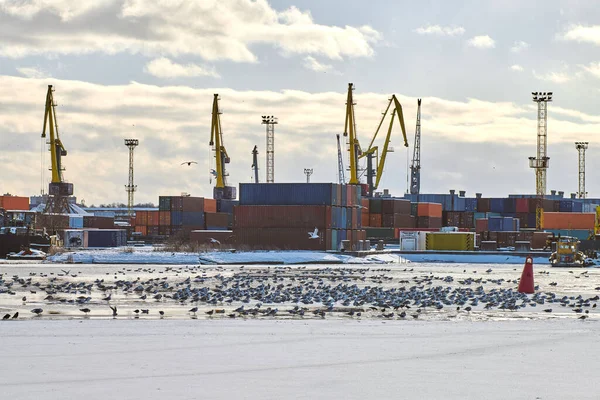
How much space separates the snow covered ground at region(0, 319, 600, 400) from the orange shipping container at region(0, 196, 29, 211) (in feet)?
373

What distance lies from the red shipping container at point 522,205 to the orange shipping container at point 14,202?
75616 mm

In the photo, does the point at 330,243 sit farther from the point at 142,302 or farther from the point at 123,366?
the point at 123,366

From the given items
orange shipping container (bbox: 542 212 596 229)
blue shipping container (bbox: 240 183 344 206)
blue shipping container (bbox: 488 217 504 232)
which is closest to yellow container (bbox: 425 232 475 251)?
blue shipping container (bbox: 240 183 344 206)

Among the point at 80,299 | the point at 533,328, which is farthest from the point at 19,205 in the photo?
the point at 533,328

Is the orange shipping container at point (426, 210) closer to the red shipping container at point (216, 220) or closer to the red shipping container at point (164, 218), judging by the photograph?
the red shipping container at point (216, 220)

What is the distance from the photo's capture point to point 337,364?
45.2ft

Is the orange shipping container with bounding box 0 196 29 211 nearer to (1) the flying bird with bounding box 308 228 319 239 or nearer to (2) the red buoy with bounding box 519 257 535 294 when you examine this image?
(1) the flying bird with bounding box 308 228 319 239

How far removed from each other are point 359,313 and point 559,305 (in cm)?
771

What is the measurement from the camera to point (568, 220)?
5007 inches

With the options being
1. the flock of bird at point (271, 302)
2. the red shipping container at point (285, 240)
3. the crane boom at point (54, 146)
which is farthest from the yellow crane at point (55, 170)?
the flock of bird at point (271, 302)

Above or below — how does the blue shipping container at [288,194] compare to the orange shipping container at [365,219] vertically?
above

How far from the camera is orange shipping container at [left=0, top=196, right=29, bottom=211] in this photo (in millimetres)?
127812

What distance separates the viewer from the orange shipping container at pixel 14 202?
419 ft

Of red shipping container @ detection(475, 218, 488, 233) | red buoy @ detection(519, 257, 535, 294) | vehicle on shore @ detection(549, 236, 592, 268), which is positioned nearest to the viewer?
red buoy @ detection(519, 257, 535, 294)
